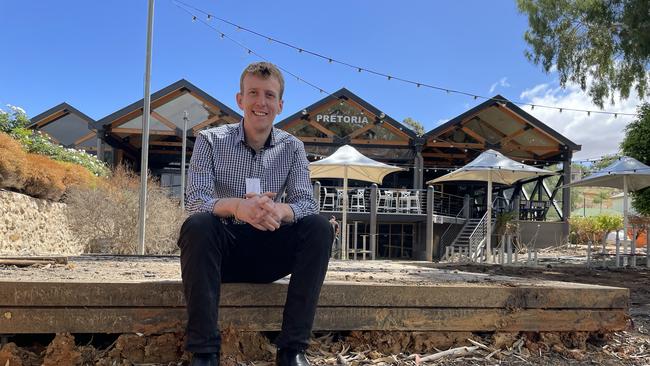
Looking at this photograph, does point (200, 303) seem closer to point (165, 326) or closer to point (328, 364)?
point (165, 326)

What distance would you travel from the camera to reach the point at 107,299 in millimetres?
1994

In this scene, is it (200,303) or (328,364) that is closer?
(200,303)

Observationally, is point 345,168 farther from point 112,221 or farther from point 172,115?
point 172,115

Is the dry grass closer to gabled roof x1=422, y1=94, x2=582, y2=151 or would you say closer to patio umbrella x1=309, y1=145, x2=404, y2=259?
patio umbrella x1=309, y1=145, x2=404, y2=259

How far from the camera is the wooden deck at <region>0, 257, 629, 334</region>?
1958 millimetres

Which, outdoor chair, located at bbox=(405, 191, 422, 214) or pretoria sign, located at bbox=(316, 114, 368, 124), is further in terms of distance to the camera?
pretoria sign, located at bbox=(316, 114, 368, 124)

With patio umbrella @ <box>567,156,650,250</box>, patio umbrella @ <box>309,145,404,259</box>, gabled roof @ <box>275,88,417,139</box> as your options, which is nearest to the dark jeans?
patio umbrella @ <box>309,145,404,259</box>

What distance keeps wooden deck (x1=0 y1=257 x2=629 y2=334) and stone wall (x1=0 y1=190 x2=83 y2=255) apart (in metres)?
7.42

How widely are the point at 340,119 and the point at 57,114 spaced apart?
11270mm

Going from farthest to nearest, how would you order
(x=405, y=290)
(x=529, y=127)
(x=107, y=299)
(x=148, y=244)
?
(x=529, y=127), (x=148, y=244), (x=405, y=290), (x=107, y=299)

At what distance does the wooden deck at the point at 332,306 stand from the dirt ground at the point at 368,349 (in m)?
0.05

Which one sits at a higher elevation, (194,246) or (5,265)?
(194,246)

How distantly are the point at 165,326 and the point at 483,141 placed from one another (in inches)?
709

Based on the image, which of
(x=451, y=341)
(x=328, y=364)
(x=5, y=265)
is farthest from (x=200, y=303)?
(x=5, y=265)
